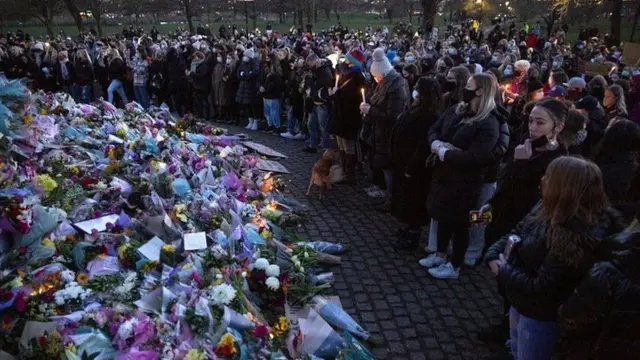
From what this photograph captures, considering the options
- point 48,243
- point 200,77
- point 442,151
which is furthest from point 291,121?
point 48,243

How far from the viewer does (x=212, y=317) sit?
12.4 feet

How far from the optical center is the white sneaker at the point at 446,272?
5266 millimetres

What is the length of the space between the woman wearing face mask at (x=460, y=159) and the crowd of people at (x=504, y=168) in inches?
0.5

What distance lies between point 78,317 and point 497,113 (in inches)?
159

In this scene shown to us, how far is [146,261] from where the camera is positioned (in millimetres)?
4500

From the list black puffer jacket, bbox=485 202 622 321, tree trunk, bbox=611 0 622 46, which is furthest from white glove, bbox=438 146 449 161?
tree trunk, bbox=611 0 622 46

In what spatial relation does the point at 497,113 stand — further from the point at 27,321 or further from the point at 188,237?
the point at 27,321

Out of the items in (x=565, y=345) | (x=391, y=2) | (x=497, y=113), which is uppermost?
(x=391, y=2)

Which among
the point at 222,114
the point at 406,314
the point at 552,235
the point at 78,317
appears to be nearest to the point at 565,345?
the point at 552,235

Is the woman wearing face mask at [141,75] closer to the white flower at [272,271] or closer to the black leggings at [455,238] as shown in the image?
the white flower at [272,271]

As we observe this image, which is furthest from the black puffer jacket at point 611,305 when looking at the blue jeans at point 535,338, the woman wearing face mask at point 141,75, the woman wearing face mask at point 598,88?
the woman wearing face mask at point 141,75

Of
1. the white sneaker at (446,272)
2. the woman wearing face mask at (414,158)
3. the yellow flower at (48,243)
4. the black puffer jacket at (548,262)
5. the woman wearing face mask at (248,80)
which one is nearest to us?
the black puffer jacket at (548,262)

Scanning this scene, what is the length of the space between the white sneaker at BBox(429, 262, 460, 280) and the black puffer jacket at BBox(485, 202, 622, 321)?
7.12 ft

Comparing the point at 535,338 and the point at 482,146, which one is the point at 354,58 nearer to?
the point at 482,146
